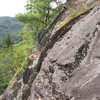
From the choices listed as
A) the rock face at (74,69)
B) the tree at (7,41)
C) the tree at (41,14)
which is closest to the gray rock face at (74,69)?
the rock face at (74,69)

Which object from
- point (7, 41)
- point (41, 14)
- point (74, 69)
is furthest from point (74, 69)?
point (7, 41)

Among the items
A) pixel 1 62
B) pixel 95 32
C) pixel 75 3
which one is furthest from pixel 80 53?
pixel 1 62

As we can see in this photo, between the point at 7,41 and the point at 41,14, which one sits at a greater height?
the point at 41,14

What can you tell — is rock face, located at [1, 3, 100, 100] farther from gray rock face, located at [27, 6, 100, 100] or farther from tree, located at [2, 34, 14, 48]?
tree, located at [2, 34, 14, 48]

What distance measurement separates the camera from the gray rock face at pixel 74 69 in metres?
4.95

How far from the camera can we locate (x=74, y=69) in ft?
19.6

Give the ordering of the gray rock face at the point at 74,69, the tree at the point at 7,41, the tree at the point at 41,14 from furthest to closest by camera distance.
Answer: the tree at the point at 7,41, the tree at the point at 41,14, the gray rock face at the point at 74,69

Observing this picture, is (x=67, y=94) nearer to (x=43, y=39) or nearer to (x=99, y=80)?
(x=99, y=80)

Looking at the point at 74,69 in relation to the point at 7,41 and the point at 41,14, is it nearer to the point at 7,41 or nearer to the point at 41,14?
the point at 41,14

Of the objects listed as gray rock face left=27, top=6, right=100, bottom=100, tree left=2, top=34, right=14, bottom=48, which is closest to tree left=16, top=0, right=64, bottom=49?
gray rock face left=27, top=6, right=100, bottom=100

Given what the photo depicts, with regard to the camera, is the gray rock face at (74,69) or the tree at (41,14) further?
the tree at (41,14)

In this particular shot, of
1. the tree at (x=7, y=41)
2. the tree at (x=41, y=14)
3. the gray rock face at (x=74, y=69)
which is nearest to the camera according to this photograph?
the gray rock face at (x=74, y=69)

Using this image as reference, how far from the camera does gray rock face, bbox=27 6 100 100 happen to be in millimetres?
4949

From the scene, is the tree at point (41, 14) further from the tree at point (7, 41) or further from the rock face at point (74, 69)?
the tree at point (7, 41)
